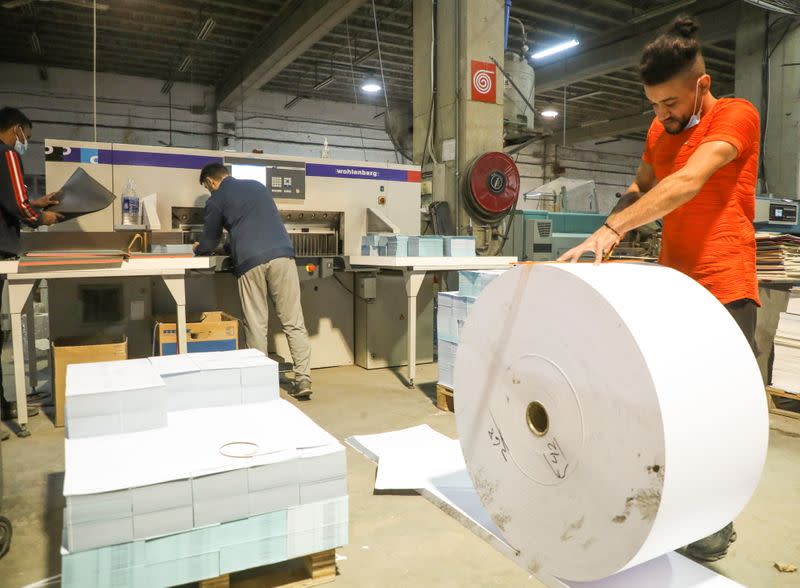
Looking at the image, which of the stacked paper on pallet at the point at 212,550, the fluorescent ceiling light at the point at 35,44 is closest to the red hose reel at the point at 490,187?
the stacked paper on pallet at the point at 212,550

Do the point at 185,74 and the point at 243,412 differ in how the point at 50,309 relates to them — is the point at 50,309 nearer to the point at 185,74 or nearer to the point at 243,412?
the point at 243,412

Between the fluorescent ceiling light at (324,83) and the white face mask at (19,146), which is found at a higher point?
the fluorescent ceiling light at (324,83)

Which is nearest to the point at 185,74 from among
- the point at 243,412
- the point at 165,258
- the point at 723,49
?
the point at 165,258

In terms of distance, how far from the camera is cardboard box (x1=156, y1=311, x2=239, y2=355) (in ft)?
12.2

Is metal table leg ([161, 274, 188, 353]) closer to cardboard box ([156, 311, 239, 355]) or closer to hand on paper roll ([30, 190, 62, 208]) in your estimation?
cardboard box ([156, 311, 239, 355])

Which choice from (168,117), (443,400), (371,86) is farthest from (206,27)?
(443,400)

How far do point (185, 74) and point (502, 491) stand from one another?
10172mm

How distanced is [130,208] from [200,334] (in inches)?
39.3

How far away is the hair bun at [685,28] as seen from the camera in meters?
1.55

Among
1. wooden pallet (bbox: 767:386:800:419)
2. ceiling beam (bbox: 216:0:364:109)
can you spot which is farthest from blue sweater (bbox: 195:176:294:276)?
ceiling beam (bbox: 216:0:364:109)

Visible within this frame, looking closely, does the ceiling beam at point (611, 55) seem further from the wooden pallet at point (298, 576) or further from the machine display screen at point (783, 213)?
the wooden pallet at point (298, 576)

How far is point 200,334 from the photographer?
12.7 feet

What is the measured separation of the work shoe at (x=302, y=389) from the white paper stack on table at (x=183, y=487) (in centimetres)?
176

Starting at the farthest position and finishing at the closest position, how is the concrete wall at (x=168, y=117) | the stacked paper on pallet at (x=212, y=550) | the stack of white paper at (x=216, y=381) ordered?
the concrete wall at (x=168, y=117)
the stack of white paper at (x=216, y=381)
the stacked paper on pallet at (x=212, y=550)
